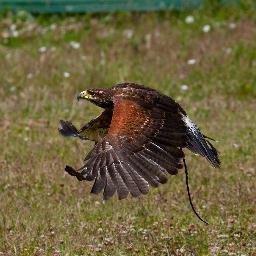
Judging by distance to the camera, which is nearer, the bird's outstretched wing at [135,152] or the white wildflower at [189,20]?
the bird's outstretched wing at [135,152]

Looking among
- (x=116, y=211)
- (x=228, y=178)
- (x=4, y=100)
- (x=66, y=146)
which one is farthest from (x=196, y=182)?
(x=4, y=100)

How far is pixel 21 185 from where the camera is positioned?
8820 millimetres

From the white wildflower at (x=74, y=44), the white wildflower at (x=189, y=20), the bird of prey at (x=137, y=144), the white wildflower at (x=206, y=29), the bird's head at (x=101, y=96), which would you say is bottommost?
the white wildflower at (x=74, y=44)

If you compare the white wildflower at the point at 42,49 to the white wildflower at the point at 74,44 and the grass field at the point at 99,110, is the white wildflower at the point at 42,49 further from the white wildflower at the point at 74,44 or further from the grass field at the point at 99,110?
the white wildflower at the point at 74,44

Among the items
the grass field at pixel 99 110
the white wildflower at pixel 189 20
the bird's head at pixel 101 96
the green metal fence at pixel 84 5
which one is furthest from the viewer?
the green metal fence at pixel 84 5

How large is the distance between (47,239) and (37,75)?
590 centimetres

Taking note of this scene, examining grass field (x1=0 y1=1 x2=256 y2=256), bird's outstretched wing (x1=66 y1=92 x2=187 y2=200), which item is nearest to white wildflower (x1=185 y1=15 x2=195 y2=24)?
grass field (x1=0 y1=1 x2=256 y2=256)

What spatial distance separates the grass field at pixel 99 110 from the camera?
734 centimetres

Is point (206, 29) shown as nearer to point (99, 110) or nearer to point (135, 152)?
point (99, 110)

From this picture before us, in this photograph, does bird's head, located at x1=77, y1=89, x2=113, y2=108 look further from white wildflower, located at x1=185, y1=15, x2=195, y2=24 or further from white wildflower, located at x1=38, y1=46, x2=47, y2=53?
white wildflower, located at x1=185, y1=15, x2=195, y2=24

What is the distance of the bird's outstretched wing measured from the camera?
6.22m

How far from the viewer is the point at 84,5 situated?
16031 mm

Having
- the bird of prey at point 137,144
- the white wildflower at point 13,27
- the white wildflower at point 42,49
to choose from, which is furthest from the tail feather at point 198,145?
the white wildflower at point 13,27

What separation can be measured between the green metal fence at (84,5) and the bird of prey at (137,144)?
27.3 ft
